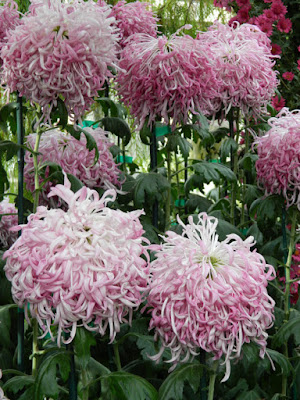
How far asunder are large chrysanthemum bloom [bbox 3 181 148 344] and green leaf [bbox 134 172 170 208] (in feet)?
2.20

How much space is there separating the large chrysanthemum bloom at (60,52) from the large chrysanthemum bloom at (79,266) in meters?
0.41

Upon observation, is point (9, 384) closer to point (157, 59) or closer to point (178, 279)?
point (178, 279)

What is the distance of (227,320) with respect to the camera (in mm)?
1127

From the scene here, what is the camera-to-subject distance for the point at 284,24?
9.82 feet

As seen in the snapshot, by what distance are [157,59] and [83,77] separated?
0.38 metres

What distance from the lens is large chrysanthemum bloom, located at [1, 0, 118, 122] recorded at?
1376mm

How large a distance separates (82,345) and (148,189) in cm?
78

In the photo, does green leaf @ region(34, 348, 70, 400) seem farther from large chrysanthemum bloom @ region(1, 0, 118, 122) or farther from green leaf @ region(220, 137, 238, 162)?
green leaf @ region(220, 137, 238, 162)

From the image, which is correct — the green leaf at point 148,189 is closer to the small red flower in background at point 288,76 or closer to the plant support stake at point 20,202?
the plant support stake at point 20,202

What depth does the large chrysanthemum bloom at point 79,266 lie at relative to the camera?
104cm

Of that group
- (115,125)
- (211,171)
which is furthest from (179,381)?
(115,125)

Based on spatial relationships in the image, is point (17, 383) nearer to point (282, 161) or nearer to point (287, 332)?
point (287, 332)

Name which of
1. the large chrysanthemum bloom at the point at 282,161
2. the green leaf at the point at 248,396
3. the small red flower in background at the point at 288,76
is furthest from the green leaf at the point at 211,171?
the small red flower in background at the point at 288,76

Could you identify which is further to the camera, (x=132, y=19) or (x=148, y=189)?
(x=132, y=19)
